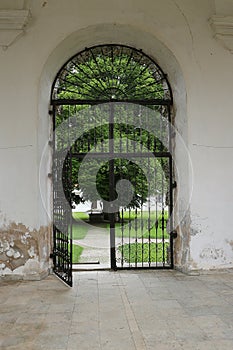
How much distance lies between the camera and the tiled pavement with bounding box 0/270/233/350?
10.5 feet

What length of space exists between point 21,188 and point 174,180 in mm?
2434

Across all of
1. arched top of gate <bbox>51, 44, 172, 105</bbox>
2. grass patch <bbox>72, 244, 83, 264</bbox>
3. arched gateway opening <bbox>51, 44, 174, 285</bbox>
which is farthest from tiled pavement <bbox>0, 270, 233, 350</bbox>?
arched top of gate <bbox>51, 44, 172, 105</bbox>

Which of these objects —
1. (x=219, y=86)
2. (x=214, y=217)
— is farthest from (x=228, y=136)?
(x=214, y=217)

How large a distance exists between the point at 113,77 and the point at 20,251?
10.7 ft

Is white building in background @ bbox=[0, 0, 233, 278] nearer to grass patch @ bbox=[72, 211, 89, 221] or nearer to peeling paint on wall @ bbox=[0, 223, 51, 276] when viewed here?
peeling paint on wall @ bbox=[0, 223, 51, 276]

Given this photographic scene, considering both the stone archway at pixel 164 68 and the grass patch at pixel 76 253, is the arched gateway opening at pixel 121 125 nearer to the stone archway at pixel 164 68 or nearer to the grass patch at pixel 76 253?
the stone archway at pixel 164 68

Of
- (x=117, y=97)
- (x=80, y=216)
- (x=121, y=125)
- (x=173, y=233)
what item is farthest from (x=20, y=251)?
(x=80, y=216)

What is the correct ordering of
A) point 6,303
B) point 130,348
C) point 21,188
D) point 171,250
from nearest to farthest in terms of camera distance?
1. point 130,348
2. point 6,303
3. point 21,188
4. point 171,250

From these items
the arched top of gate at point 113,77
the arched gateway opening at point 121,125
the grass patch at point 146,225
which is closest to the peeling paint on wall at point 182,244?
the arched gateway opening at point 121,125

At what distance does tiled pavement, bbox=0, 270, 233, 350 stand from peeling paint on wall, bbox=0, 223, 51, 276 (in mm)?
245

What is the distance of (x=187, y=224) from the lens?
591cm

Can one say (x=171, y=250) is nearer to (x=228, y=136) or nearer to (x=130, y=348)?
(x=228, y=136)

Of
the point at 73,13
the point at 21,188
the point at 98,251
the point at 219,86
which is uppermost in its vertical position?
the point at 73,13

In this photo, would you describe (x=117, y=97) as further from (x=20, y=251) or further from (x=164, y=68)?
(x=20, y=251)
